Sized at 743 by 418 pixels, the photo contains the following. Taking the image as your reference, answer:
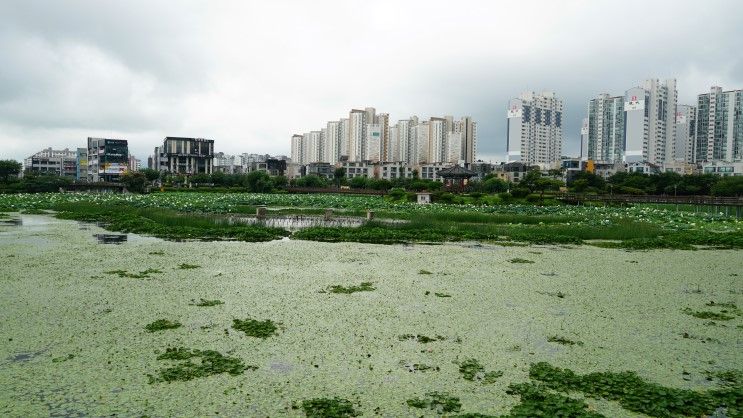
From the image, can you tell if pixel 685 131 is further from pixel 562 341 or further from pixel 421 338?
pixel 421 338

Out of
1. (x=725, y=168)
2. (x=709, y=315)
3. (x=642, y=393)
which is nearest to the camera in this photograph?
(x=642, y=393)

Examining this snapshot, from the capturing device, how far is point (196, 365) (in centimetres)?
463

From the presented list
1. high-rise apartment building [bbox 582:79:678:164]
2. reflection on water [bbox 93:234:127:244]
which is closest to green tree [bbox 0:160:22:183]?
reflection on water [bbox 93:234:127:244]

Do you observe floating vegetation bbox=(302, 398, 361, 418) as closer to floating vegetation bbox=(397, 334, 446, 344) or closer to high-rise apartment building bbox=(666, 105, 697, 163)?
floating vegetation bbox=(397, 334, 446, 344)

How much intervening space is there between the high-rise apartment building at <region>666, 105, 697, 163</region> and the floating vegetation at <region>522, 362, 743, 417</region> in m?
110

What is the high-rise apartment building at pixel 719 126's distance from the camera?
88.4m

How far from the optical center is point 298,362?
15.8 feet

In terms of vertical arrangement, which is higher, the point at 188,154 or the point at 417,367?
the point at 188,154

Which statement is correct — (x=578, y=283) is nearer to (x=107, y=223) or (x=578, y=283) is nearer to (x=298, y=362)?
(x=298, y=362)

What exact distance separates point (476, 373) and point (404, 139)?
10312 centimetres

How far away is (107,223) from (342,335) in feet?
50.9

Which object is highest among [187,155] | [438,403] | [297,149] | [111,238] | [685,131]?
[685,131]

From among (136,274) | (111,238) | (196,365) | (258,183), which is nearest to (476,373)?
(196,365)

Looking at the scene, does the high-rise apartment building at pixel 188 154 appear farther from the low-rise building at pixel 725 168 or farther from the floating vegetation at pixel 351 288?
the floating vegetation at pixel 351 288
